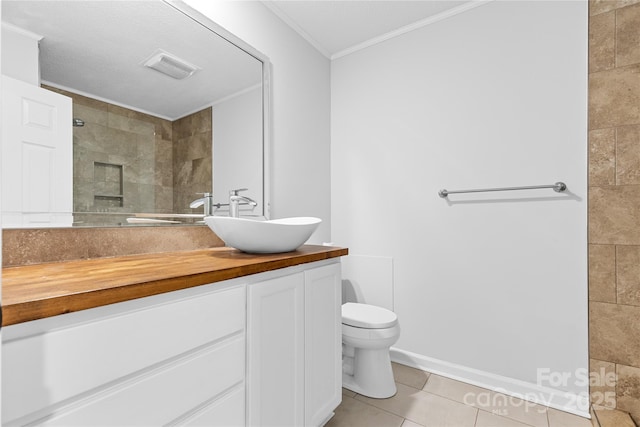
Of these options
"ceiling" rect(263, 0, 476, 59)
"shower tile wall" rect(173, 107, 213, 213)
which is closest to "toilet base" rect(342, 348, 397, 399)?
"shower tile wall" rect(173, 107, 213, 213)

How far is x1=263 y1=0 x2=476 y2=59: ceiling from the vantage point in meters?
1.95

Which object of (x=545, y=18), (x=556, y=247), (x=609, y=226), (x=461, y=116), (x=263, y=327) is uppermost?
(x=545, y=18)

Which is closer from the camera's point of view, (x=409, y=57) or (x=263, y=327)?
(x=263, y=327)

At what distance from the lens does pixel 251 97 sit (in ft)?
6.12

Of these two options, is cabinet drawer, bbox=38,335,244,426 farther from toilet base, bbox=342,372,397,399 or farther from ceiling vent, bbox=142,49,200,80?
ceiling vent, bbox=142,49,200,80

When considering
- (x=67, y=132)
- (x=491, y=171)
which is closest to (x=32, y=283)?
(x=67, y=132)

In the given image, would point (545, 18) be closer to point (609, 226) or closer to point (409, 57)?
point (409, 57)

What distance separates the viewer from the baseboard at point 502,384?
5.42ft

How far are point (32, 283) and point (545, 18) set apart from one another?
2.43 m

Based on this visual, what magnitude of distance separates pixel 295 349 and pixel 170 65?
4.49ft

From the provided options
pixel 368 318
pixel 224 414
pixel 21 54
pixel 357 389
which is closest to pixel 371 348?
pixel 368 318

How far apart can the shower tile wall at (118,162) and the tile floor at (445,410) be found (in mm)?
1363

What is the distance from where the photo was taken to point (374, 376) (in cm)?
180

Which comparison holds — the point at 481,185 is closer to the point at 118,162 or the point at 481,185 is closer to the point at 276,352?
the point at 276,352
